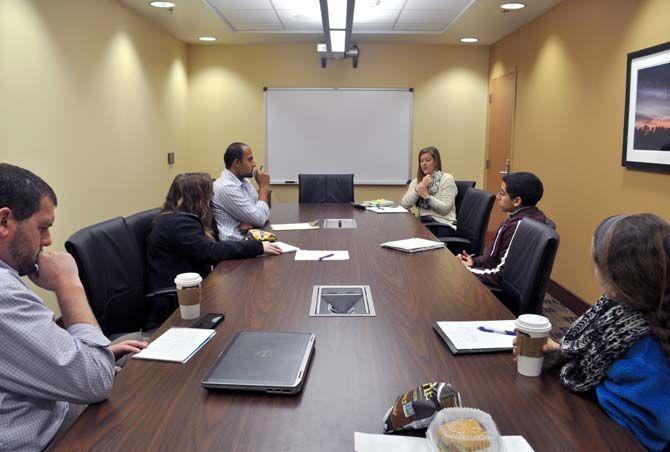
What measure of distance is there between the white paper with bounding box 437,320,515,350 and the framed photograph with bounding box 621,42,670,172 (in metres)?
2.08

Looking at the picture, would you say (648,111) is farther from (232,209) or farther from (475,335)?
(232,209)

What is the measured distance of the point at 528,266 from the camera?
205cm

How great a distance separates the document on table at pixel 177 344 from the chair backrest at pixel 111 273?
0.57m

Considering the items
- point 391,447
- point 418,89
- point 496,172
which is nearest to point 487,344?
point 391,447

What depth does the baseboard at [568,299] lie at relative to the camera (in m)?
3.93

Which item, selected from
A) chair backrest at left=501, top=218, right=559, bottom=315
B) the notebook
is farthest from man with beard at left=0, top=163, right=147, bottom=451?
the notebook

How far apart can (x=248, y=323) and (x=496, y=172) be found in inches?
196

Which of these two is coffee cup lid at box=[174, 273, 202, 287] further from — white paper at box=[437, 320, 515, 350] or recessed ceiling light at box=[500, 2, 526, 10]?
recessed ceiling light at box=[500, 2, 526, 10]

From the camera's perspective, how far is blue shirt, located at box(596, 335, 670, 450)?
100cm

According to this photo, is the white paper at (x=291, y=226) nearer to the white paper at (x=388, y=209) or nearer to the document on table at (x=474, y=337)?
the white paper at (x=388, y=209)

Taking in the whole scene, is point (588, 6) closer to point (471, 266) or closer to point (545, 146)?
point (545, 146)

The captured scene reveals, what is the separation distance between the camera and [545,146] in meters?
4.64

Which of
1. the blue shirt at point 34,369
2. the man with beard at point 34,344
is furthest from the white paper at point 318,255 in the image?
the blue shirt at point 34,369

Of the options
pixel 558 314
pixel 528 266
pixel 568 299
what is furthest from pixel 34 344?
pixel 568 299
